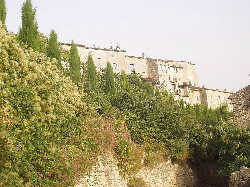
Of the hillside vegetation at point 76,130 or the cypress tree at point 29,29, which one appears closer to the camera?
the hillside vegetation at point 76,130

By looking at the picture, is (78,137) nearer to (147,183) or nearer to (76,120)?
(76,120)

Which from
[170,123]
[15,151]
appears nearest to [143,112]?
[170,123]

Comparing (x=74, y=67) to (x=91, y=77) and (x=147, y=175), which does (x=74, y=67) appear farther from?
(x=147, y=175)

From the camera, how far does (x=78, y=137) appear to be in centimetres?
1711

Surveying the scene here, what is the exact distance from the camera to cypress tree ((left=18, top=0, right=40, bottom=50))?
Result: 21.5m

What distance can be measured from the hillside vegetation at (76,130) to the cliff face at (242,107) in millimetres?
1030

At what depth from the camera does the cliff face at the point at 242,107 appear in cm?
2712

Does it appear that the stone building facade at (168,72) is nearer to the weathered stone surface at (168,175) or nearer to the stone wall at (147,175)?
the weathered stone surface at (168,175)

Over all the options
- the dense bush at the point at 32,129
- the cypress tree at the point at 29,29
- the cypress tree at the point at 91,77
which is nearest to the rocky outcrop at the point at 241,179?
the dense bush at the point at 32,129

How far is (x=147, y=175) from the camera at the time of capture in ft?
74.7

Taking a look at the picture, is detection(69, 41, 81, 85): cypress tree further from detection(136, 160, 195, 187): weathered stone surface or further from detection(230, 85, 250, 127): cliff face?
detection(230, 85, 250, 127): cliff face

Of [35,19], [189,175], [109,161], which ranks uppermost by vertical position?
[35,19]

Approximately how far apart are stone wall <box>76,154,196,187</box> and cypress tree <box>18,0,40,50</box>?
7951mm

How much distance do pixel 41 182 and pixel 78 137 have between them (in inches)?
165
